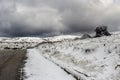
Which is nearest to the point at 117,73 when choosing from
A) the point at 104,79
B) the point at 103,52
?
the point at 104,79

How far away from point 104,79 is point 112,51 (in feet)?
31.8

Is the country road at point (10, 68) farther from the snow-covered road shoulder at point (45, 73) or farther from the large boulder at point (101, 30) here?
the large boulder at point (101, 30)

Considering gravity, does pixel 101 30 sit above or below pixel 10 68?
above

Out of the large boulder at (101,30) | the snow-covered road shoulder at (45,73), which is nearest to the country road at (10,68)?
the snow-covered road shoulder at (45,73)

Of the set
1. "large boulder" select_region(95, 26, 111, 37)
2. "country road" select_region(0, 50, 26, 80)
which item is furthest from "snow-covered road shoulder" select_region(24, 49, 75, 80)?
"large boulder" select_region(95, 26, 111, 37)

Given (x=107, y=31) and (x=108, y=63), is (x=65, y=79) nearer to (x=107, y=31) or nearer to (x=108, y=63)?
(x=108, y=63)

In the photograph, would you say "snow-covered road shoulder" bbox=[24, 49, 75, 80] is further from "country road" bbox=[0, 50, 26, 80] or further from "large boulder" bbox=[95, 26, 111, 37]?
"large boulder" bbox=[95, 26, 111, 37]

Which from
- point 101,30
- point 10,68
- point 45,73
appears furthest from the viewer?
point 101,30

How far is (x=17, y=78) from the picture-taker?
58.9 ft

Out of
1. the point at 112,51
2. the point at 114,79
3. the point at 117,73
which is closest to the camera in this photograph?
the point at 114,79

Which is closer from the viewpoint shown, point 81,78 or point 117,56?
point 81,78

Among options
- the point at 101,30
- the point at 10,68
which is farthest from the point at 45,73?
the point at 101,30

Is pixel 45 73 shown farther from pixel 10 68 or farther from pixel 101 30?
pixel 101 30

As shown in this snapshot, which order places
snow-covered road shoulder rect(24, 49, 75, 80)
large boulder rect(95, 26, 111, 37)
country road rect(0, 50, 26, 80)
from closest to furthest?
1. snow-covered road shoulder rect(24, 49, 75, 80)
2. country road rect(0, 50, 26, 80)
3. large boulder rect(95, 26, 111, 37)
